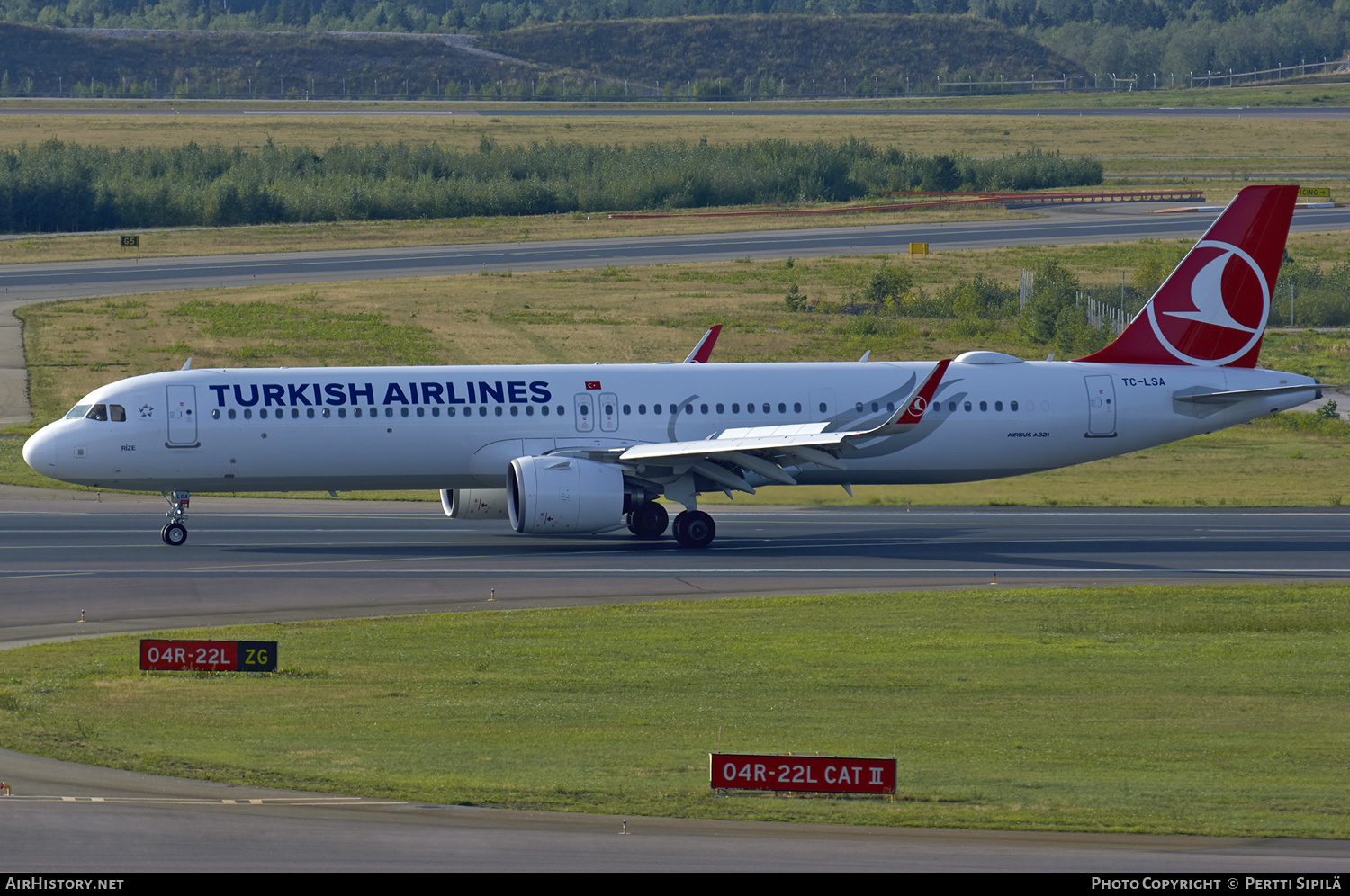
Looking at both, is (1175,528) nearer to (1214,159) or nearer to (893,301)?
(893,301)

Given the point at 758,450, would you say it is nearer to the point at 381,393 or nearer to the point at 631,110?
the point at 381,393

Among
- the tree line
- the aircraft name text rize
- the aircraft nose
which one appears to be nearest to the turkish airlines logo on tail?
the aircraft name text rize

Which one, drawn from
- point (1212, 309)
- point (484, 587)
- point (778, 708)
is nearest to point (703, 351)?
point (484, 587)

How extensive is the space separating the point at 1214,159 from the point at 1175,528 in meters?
98.2

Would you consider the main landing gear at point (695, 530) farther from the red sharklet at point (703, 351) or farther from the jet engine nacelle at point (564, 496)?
the red sharklet at point (703, 351)

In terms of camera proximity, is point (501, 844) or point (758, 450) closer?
point (501, 844)

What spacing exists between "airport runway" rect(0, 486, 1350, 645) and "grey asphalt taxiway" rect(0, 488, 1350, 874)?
0.10 m

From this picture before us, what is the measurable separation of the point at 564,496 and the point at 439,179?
77.5m

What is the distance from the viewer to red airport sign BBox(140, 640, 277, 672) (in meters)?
23.5

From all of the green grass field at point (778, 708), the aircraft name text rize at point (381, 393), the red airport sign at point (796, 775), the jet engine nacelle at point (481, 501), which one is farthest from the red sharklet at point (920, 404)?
the red airport sign at point (796, 775)

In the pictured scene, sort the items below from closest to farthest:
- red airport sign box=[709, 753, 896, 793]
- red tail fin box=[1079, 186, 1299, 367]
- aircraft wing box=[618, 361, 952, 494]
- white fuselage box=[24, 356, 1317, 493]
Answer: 1. red airport sign box=[709, 753, 896, 793]
2. aircraft wing box=[618, 361, 952, 494]
3. white fuselage box=[24, 356, 1317, 493]
4. red tail fin box=[1079, 186, 1299, 367]

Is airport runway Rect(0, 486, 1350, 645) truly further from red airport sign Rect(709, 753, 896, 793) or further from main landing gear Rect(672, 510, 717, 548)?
red airport sign Rect(709, 753, 896, 793)

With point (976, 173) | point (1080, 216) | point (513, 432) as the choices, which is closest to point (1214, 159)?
point (976, 173)

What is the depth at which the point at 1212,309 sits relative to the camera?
40906mm
